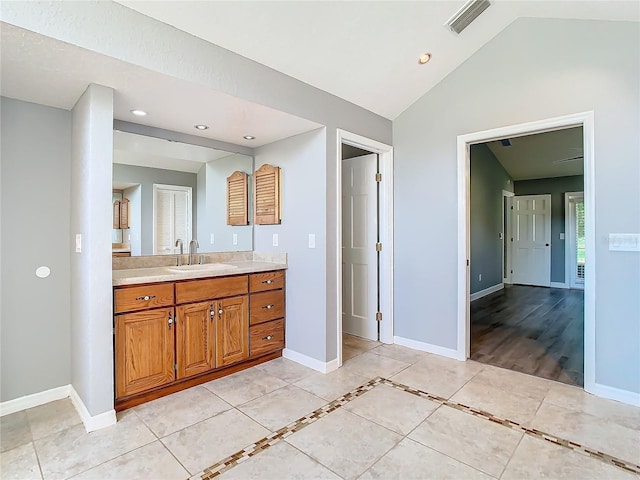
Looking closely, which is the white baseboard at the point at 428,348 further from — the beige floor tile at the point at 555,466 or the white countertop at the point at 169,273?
the white countertop at the point at 169,273

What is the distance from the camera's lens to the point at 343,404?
8.11 ft

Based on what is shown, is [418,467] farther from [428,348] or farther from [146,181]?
[146,181]

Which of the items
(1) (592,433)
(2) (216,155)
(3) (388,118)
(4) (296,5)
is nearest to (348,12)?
(4) (296,5)

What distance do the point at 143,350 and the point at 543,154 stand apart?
703 centimetres

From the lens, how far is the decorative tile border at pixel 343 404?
5.95 ft

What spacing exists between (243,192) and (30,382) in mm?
2300

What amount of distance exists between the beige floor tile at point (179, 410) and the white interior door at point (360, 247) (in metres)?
1.94

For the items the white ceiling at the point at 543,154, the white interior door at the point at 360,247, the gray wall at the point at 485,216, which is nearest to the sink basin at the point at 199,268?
the white interior door at the point at 360,247

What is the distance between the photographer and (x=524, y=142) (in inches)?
240

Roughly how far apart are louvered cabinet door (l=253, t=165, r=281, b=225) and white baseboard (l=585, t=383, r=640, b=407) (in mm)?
2913

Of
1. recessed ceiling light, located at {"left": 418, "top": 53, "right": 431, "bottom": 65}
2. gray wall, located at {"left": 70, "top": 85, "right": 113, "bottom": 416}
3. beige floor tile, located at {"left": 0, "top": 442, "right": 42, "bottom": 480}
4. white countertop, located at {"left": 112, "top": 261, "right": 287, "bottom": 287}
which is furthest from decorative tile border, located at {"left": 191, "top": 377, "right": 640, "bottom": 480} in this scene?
recessed ceiling light, located at {"left": 418, "top": 53, "right": 431, "bottom": 65}

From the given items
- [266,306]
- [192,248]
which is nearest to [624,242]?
[266,306]

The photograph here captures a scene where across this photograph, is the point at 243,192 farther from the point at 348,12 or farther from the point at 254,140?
the point at 348,12

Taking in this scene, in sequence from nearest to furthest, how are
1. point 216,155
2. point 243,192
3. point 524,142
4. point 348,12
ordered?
point 348,12 → point 216,155 → point 243,192 → point 524,142
